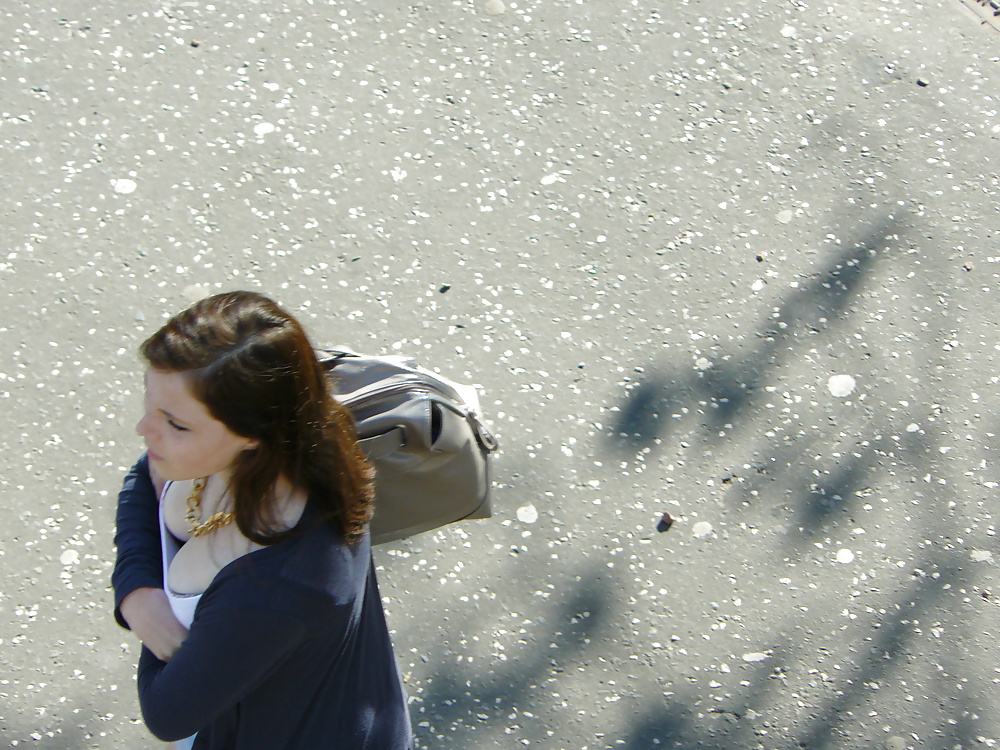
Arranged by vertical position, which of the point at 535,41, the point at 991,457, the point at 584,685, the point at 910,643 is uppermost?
the point at 535,41

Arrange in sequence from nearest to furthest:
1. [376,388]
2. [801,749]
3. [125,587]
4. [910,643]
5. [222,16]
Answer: [125,587]
[376,388]
[801,749]
[910,643]
[222,16]

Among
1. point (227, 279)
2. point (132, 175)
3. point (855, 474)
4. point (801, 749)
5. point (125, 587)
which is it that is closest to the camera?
point (125, 587)

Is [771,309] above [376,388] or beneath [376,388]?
beneath

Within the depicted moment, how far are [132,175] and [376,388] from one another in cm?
234

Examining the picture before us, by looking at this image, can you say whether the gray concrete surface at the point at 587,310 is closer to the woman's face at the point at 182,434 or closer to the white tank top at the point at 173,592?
the white tank top at the point at 173,592

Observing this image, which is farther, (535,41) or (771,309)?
(535,41)

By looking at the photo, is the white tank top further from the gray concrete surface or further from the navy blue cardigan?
the gray concrete surface

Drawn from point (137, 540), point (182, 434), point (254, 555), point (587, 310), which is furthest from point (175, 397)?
point (587, 310)

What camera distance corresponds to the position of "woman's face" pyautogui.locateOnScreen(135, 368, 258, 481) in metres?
1.64

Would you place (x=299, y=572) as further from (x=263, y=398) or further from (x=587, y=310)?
(x=587, y=310)

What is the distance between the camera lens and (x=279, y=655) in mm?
1590

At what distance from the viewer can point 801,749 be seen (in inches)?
114

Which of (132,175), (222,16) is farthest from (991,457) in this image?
(222,16)

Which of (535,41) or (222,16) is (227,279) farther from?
(535,41)
